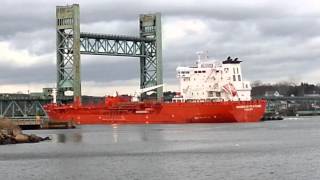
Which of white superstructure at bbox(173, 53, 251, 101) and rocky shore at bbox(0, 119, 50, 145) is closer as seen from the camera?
rocky shore at bbox(0, 119, 50, 145)

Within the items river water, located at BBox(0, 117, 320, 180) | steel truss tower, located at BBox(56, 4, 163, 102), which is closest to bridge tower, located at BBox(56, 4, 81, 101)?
steel truss tower, located at BBox(56, 4, 163, 102)

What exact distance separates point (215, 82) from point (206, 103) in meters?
4.19

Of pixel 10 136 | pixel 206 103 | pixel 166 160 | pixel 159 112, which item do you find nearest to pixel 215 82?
pixel 206 103

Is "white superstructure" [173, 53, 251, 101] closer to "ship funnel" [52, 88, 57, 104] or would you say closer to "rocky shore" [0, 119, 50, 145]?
"ship funnel" [52, 88, 57, 104]

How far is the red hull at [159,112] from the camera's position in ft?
318

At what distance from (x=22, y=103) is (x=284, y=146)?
3444 inches

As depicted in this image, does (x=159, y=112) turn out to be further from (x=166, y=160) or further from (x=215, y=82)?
(x=166, y=160)

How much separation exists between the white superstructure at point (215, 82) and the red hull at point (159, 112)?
2.28 metres

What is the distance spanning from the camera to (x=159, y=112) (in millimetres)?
103500

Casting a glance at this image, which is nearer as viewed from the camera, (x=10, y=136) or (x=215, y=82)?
(x=10, y=136)

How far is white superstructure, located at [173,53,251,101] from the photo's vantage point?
99.0 metres

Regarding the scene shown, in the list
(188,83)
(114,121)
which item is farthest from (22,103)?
(188,83)

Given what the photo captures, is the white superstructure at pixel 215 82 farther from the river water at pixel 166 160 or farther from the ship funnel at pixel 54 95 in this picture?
the river water at pixel 166 160

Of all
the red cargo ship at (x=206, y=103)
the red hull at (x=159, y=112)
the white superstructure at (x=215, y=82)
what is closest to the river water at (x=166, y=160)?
the red hull at (x=159, y=112)
